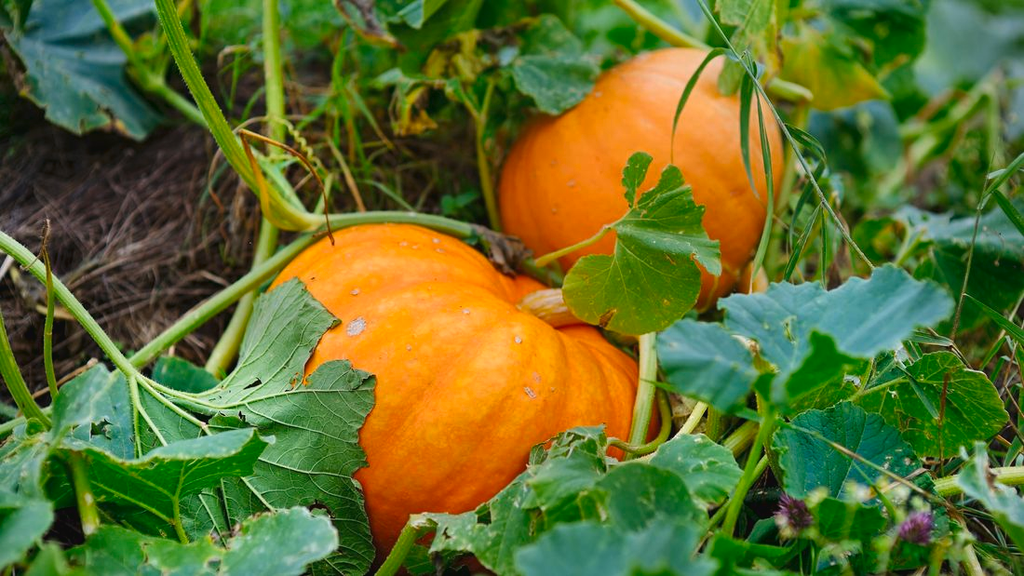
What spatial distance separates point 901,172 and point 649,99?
1.32 m

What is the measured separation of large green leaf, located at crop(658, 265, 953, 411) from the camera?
78 centimetres

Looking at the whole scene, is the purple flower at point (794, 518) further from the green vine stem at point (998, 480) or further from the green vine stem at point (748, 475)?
the green vine stem at point (998, 480)

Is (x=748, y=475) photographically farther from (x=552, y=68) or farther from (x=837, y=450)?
(x=552, y=68)

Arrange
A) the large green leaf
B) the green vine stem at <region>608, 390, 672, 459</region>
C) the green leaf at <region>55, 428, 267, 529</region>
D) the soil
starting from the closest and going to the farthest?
1. the large green leaf
2. the green leaf at <region>55, 428, 267, 529</region>
3. the green vine stem at <region>608, 390, 672, 459</region>
4. the soil

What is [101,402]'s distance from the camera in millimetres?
1000

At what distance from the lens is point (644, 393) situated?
1.27 m

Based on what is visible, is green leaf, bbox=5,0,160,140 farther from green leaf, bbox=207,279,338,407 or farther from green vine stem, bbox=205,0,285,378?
green leaf, bbox=207,279,338,407

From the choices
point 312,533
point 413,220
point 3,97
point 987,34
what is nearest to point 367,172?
point 413,220

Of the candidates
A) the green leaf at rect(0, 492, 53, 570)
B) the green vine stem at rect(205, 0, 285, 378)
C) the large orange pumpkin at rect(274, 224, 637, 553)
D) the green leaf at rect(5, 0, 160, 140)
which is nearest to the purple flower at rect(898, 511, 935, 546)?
the large orange pumpkin at rect(274, 224, 637, 553)

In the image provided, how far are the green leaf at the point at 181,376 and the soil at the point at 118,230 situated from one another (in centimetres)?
→ 23

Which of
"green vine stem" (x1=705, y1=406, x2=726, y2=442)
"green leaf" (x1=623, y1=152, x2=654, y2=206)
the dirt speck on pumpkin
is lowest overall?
"green vine stem" (x1=705, y1=406, x2=726, y2=442)

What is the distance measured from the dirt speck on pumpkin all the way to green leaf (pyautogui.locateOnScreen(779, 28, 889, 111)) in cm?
108

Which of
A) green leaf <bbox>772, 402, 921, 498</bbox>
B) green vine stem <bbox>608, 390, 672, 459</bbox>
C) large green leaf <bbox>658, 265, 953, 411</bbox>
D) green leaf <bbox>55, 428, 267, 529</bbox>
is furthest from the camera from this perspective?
green vine stem <bbox>608, 390, 672, 459</bbox>

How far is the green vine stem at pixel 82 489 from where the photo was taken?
898mm
